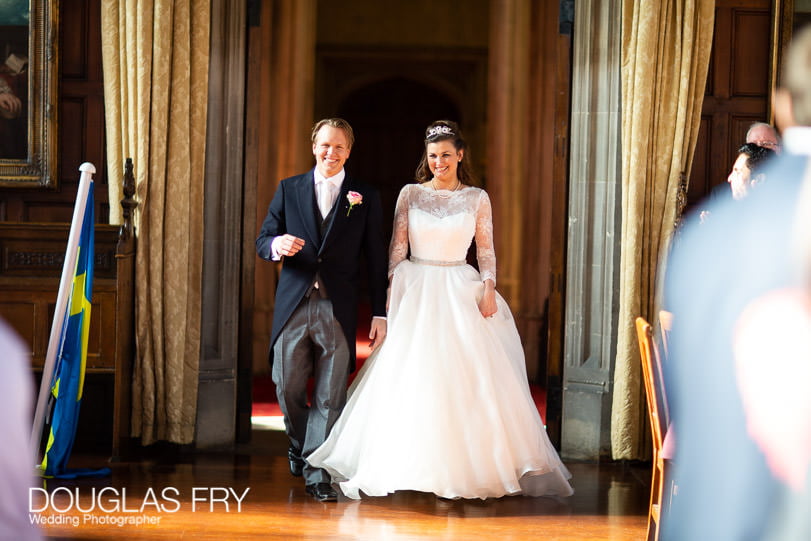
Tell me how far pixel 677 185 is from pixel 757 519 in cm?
396

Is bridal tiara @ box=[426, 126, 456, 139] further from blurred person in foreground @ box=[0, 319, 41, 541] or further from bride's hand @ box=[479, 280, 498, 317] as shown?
blurred person in foreground @ box=[0, 319, 41, 541]

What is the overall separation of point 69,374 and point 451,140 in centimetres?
222

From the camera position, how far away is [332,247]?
4.38 metres

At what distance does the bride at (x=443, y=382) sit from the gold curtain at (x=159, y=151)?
1.31m

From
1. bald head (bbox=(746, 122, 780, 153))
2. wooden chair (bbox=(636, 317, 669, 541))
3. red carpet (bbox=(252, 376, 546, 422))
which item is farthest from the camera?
red carpet (bbox=(252, 376, 546, 422))

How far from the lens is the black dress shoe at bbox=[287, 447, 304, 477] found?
4676 mm

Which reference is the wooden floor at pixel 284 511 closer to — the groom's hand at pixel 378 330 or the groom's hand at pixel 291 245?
the groom's hand at pixel 378 330

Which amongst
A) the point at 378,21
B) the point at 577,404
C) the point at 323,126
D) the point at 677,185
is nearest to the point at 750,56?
the point at 677,185

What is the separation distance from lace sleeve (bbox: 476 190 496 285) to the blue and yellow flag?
197cm

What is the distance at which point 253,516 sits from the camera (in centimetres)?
404

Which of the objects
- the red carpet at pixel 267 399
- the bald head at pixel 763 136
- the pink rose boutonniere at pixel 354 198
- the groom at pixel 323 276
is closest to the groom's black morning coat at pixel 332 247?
the groom at pixel 323 276

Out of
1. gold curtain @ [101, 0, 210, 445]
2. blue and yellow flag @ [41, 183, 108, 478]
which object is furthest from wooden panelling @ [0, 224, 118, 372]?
blue and yellow flag @ [41, 183, 108, 478]

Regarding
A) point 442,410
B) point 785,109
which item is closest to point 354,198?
point 442,410

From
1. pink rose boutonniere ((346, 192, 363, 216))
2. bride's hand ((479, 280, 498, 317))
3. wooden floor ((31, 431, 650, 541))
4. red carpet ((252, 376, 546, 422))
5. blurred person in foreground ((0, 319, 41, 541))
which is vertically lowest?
red carpet ((252, 376, 546, 422))
